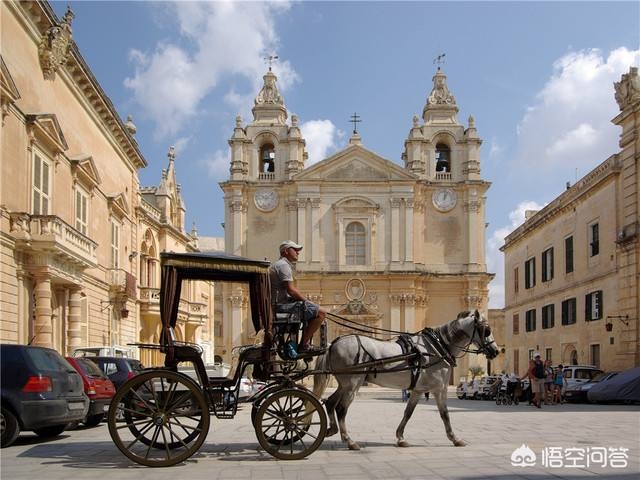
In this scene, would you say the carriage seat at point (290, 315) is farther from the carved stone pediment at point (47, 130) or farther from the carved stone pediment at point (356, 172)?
the carved stone pediment at point (356, 172)

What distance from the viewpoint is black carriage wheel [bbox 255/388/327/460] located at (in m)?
8.93

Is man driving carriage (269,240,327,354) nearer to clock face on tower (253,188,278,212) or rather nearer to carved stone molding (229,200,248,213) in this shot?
carved stone molding (229,200,248,213)

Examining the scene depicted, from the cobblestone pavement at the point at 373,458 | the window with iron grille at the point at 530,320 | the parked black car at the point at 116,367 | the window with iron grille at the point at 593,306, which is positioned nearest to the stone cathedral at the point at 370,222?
the window with iron grille at the point at 530,320

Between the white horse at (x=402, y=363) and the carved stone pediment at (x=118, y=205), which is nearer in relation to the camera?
the white horse at (x=402, y=363)

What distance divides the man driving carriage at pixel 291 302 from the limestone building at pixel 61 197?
8667 mm

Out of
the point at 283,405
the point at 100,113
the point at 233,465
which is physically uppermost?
the point at 100,113

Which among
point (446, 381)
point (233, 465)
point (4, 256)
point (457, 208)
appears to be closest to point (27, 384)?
point (233, 465)

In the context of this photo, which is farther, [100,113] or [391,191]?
[391,191]

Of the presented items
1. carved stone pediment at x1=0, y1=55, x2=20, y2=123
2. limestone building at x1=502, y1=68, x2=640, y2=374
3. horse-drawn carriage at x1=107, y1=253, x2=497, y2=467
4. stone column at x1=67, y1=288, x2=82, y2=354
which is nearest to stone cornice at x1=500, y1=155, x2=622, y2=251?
limestone building at x1=502, y1=68, x2=640, y2=374

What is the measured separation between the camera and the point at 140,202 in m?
33.2

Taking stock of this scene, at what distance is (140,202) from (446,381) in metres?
24.7

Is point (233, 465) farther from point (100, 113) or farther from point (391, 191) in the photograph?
point (391, 191)

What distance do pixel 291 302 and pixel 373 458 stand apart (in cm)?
211

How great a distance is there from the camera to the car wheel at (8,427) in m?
9.95
